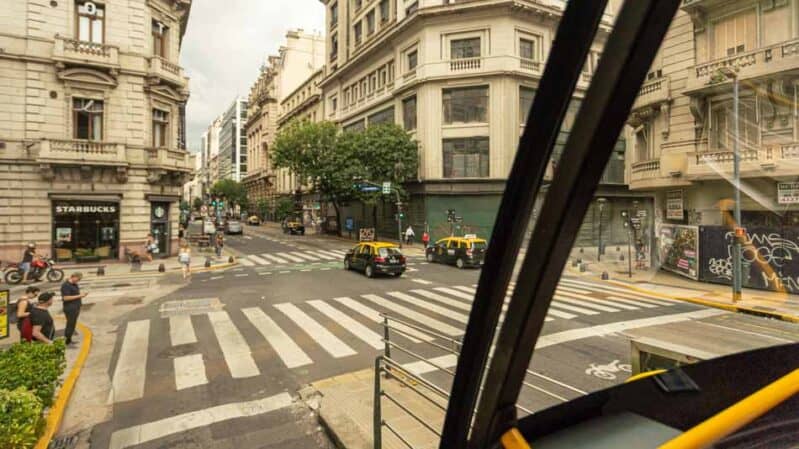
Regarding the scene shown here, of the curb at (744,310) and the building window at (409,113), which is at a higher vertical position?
the building window at (409,113)

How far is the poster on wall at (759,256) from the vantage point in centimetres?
142

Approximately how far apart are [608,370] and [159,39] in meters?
32.1

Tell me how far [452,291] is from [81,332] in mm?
11145

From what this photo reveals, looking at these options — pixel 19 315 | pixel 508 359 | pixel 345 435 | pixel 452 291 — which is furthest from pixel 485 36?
pixel 452 291

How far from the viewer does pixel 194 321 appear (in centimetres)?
1147

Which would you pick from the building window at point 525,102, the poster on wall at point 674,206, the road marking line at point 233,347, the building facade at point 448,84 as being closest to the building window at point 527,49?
the building facade at point 448,84

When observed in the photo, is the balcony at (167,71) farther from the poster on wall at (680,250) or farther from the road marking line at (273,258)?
the poster on wall at (680,250)

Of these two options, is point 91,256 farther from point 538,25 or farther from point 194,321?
point 538,25

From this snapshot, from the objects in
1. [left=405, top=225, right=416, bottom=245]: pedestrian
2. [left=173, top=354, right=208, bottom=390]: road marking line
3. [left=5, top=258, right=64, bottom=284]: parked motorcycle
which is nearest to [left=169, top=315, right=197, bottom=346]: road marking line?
[left=173, top=354, right=208, bottom=390]: road marking line

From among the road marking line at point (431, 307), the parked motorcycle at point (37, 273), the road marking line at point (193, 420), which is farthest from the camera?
the parked motorcycle at point (37, 273)

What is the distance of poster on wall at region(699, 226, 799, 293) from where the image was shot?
4.66 ft

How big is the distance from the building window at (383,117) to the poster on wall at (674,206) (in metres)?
36.5

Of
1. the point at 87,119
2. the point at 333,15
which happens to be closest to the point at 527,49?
the point at 87,119

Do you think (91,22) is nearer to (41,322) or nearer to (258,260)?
(258,260)
